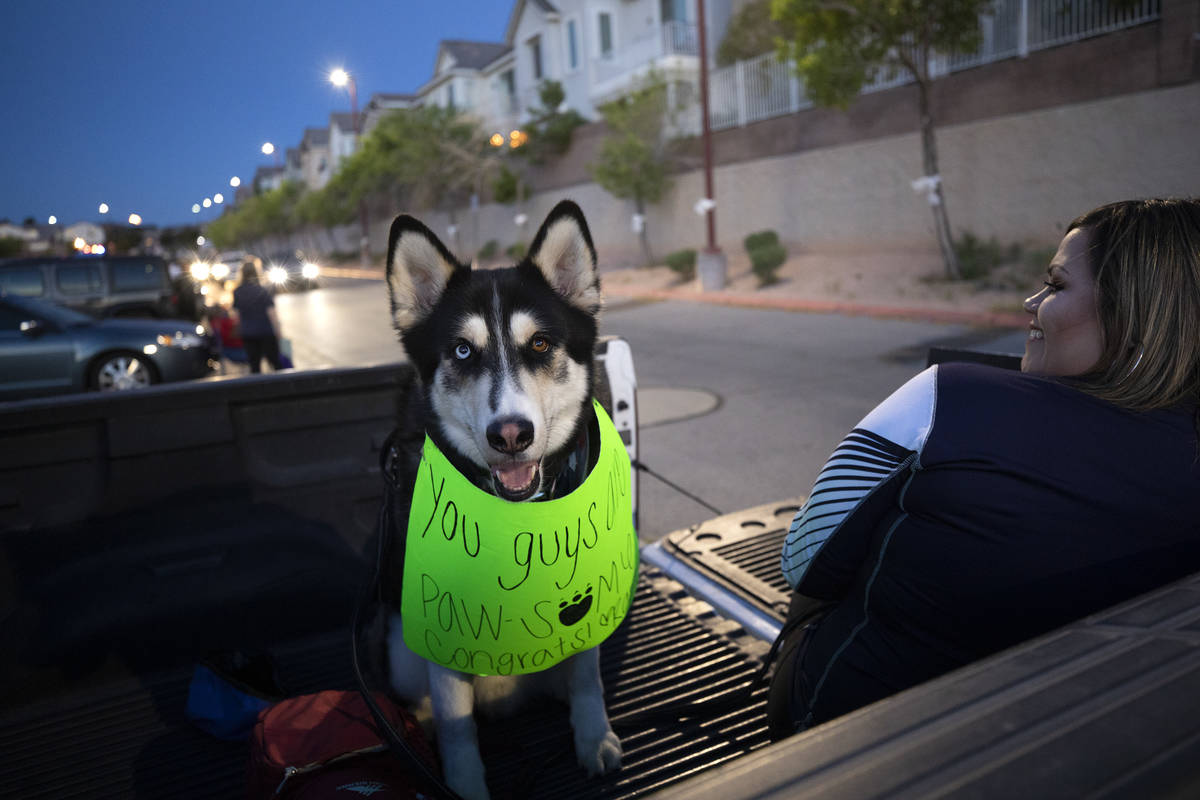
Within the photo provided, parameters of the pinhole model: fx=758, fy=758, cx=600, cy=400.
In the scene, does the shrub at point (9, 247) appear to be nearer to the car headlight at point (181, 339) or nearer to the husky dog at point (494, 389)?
the car headlight at point (181, 339)

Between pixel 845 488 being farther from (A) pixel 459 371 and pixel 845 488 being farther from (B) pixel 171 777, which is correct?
(B) pixel 171 777

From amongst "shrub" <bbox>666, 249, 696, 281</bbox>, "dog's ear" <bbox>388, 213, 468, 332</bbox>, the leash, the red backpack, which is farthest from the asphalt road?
"shrub" <bbox>666, 249, 696, 281</bbox>

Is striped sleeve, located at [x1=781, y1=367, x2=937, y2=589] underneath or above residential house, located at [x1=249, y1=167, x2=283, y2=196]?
underneath

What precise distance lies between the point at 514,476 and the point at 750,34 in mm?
26976

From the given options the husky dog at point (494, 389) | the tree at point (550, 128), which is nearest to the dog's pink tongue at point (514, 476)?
the husky dog at point (494, 389)

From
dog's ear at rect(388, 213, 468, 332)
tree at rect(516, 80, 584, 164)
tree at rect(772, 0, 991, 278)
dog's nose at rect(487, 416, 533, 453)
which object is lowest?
dog's nose at rect(487, 416, 533, 453)

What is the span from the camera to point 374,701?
86.7 inches

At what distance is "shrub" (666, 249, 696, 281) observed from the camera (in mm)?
22078

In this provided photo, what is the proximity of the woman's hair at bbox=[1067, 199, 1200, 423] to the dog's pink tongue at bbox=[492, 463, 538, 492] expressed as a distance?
1.49 m

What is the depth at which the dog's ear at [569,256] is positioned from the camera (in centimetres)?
247

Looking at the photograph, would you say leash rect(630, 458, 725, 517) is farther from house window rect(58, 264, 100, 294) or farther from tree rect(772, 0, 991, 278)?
house window rect(58, 264, 100, 294)

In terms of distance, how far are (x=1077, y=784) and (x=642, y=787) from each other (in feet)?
5.86

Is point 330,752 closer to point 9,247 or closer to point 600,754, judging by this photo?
point 600,754

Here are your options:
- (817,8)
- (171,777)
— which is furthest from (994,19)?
(171,777)
